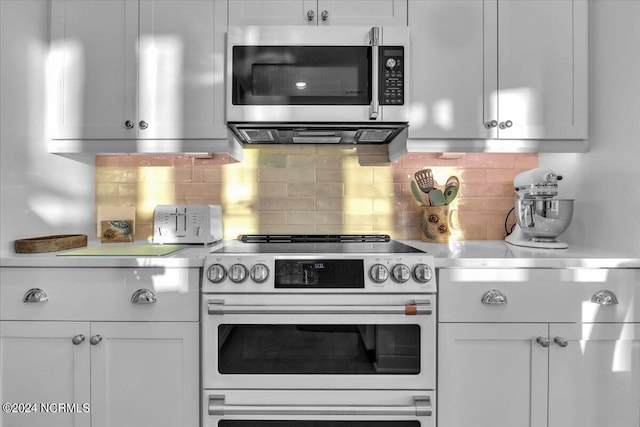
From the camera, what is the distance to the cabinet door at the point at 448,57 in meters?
1.85

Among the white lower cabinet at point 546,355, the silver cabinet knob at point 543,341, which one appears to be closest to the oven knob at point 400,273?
the white lower cabinet at point 546,355

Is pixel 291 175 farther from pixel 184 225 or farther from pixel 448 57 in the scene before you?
pixel 448 57

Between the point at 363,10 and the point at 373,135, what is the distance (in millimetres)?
607

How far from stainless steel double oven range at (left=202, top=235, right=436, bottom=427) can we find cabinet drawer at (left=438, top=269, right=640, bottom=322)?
16cm

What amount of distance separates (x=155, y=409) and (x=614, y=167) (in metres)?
2.29

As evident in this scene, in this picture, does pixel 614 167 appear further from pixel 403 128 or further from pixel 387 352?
pixel 387 352

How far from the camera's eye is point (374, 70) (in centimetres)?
180

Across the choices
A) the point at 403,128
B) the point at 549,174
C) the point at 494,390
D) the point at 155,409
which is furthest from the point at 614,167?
the point at 155,409

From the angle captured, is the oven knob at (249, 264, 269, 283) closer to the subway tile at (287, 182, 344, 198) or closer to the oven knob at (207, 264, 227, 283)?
the oven knob at (207, 264, 227, 283)

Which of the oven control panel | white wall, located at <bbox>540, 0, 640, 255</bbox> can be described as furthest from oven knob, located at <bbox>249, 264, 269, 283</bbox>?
white wall, located at <bbox>540, 0, 640, 255</bbox>

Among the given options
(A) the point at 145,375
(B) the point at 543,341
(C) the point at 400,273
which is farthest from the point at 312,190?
(B) the point at 543,341

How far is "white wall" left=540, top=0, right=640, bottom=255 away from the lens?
5.49 feet

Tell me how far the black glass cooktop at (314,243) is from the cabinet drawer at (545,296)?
38 centimetres

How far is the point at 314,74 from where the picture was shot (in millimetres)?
1821
